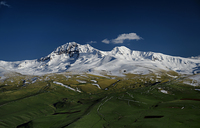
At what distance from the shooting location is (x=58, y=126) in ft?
204

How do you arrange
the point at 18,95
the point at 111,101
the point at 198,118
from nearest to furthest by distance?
the point at 198,118, the point at 111,101, the point at 18,95

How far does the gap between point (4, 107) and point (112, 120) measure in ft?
225

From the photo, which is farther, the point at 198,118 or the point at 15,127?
the point at 15,127

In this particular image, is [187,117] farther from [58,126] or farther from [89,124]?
[58,126]

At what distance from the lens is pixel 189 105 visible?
7000 cm

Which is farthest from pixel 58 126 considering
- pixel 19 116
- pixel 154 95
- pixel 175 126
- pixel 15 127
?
pixel 154 95

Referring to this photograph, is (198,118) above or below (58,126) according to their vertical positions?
above

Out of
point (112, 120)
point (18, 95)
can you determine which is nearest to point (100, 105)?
point (112, 120)

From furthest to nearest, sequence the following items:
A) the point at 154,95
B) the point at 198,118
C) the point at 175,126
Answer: the point at 154,95, the point at 198,118, the point at 175,126

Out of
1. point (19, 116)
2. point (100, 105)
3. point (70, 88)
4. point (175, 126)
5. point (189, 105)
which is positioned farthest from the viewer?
point (70, 88)

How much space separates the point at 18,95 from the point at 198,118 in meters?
126

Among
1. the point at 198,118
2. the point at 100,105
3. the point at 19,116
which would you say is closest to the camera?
the point at 198,118

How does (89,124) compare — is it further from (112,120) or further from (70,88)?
(70,88)

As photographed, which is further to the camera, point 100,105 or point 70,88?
point 70,88
